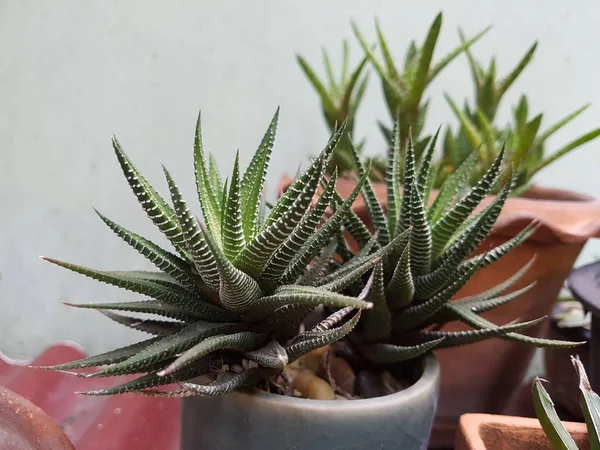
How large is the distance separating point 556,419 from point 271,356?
0.21 metres

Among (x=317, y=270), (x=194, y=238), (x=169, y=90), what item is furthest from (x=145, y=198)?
(x=169, y=90)

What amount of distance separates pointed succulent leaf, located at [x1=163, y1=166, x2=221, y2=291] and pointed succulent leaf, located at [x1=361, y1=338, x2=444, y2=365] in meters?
0.16

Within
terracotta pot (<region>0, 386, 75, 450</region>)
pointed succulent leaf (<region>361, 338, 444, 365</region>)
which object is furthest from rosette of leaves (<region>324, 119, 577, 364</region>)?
terracotta pot (<region>0, 386, 75, 450</region>)

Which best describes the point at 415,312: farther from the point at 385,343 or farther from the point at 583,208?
the point at 583,208

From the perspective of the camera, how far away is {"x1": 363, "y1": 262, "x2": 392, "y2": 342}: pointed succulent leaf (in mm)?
Result: 354

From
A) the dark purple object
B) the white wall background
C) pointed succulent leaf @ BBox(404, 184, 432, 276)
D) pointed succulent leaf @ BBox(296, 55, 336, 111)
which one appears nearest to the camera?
pointed succulent leaf @ BBox(404, 184, 432, 276)

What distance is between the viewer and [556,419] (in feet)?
1.17

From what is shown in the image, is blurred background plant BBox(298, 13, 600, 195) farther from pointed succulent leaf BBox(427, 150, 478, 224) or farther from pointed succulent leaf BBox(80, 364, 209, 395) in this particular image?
pointed succulent leaf BBox(80, 364, 209, 395)

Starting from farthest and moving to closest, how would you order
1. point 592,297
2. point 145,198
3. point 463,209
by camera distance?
point 592,297, point 463,209, point 145,198

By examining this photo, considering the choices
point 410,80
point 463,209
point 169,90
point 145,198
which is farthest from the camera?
point 169,90

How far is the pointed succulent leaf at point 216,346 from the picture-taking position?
254mm

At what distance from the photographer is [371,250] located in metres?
0.42

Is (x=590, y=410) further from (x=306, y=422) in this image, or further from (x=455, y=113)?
(x=455, y=113)

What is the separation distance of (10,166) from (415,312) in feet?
2.41
